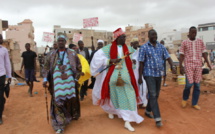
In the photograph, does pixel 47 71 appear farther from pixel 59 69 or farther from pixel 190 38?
pixel 190 38

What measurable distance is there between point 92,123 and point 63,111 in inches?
29.8

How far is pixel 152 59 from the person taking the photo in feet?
12.8

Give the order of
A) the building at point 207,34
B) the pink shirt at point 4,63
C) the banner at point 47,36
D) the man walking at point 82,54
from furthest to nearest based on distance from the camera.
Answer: the building at point 207,34 → the banner at point 47,36 → the man walking at point 82,54 → the pink shirt at point 4,63

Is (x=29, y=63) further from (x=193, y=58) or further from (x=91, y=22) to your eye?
A: (x=193, y=58)

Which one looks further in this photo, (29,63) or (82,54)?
(29,63)

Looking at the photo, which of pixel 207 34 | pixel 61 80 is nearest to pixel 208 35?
pixel 207 34

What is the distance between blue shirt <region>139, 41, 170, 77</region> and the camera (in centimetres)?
390

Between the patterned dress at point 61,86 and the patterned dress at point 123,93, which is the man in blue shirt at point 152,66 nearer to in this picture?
the patterned dress at point 123,93

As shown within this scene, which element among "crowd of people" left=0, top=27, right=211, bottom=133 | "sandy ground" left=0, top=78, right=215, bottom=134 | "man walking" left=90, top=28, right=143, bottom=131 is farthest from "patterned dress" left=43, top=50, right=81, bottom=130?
"man walking" left=90, top=28, right=143, bottom=131

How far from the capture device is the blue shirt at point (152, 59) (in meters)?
A: 3.90

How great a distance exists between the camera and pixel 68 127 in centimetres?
409

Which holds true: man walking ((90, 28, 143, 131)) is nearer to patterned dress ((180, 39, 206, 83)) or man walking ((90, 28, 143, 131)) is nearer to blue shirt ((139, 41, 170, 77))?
blue shirt ((139, 41, 170, 77))

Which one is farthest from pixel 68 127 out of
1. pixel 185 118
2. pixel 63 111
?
pixel 185 118

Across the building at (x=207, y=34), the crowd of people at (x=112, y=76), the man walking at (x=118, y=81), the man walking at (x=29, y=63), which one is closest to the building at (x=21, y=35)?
the man walking at (x=29, y=63)
